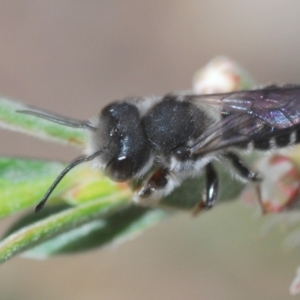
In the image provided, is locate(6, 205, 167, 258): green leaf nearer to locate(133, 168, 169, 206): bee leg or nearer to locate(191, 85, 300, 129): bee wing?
locate(133, 168, 169, 206): bee leg

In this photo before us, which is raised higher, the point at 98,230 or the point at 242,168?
the point at 242,168

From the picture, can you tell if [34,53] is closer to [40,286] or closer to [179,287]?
[40,286]

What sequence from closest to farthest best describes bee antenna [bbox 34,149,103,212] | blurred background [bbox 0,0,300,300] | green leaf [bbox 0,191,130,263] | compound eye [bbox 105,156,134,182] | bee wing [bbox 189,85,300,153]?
green leaf [bbox 0,191,130,263] → bee antenna [bbox 34,149,103,212] → compound eye [bbox 105,156,134,182] → bee wing [bbox 189,85,300,153] → blurred background [bbox 0,0,300,300]

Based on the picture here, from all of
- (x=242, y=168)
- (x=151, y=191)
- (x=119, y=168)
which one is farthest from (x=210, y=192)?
(x=119, y=168)

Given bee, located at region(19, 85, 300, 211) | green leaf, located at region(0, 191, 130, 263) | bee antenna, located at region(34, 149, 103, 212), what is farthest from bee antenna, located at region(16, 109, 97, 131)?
green leaf, located at region(0, 191, 130, 263)

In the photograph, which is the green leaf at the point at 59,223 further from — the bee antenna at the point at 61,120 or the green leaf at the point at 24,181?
the bee antenna at the point at 61,120

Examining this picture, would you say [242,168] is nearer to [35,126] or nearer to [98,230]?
[98,230]
